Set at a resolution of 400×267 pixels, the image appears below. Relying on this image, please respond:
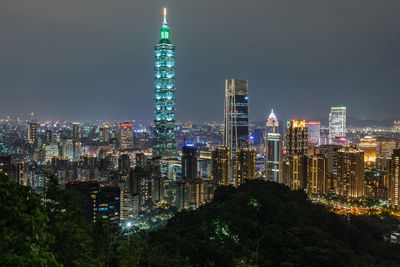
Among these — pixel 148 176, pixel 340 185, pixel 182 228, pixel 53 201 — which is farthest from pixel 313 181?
pixel 53 201

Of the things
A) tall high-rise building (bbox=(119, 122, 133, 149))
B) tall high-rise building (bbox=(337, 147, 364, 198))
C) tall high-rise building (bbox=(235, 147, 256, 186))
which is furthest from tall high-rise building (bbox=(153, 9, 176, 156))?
tall high-rise building (bbox=(337, 147, 364, 198))

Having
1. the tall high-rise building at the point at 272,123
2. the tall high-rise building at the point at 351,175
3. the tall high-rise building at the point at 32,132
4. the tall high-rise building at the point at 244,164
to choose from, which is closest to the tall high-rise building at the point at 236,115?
the tall high-rise building at the point at 272,123

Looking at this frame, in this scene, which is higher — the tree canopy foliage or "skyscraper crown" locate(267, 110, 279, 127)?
"skyscraper crown" locate(267, 110, 279, 127)

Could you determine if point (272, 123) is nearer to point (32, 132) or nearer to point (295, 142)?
point (295, 142)

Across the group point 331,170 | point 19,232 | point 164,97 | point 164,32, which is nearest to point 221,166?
point 331,170

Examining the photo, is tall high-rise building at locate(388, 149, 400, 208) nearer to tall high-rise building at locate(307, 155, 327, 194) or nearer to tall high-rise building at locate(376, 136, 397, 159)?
tall high-rise building at locate(307, 155, 327, 194)

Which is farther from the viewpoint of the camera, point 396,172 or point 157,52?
point 157,52

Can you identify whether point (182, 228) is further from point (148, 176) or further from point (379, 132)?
point (379, 132)
